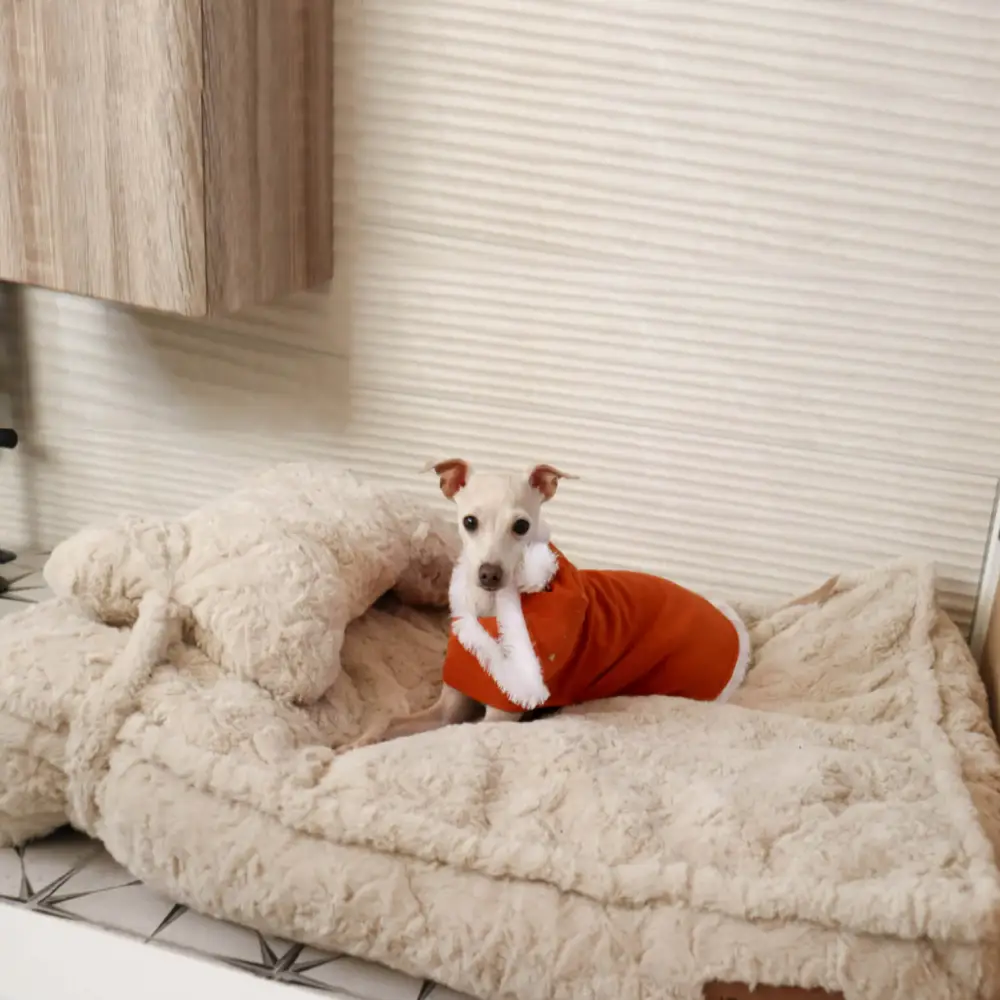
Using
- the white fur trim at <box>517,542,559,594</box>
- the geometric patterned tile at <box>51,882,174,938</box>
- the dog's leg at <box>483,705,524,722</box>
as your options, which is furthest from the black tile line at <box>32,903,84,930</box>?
the white fur trim at <box>517,542,559,594</box>

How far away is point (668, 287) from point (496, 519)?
47 centimetres

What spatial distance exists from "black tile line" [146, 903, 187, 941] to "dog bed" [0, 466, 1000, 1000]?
42mm

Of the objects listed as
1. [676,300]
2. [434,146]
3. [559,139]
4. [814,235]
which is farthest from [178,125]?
[814,235]

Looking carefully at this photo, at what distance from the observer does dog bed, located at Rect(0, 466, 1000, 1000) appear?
3.03ft

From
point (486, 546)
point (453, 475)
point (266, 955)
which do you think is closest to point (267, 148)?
point (453, 475)

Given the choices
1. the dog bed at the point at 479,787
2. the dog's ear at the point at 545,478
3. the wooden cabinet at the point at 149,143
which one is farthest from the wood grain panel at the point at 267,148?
the dog's ear at the point at 545,478

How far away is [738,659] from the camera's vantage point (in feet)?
4.42

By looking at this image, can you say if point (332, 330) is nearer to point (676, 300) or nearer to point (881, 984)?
point (676, 300)

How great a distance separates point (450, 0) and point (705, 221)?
0.44 meters

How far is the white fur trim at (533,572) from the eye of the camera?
1249mm

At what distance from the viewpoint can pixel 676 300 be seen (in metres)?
1.50

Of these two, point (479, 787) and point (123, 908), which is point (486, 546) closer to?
point (479, 787)

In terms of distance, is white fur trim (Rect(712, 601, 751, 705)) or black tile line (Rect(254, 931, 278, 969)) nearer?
black tile line (Rect(254, 931, 278, 969))

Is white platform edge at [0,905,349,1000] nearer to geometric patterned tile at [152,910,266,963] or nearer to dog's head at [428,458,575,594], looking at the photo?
geometric patterned tile at [152,910,266,963]
